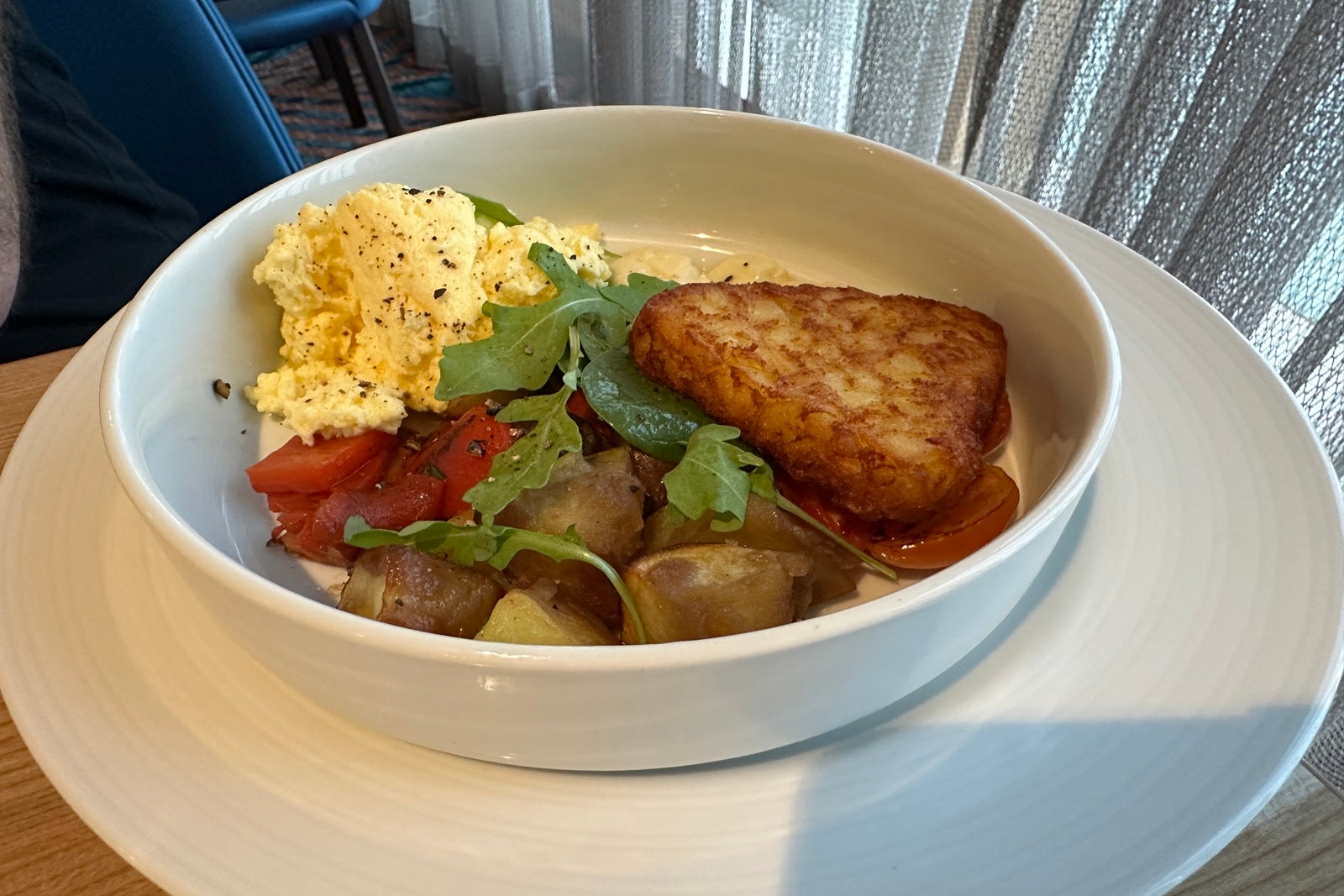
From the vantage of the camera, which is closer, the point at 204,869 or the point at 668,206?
the point at 204,869

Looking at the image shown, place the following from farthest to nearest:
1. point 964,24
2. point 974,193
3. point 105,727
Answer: point 964,24 → point 974,193 → point 105,727

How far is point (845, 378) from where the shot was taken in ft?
3.56

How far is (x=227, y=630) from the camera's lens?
2.43 ft

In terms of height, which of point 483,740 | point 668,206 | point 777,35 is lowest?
point 777,35

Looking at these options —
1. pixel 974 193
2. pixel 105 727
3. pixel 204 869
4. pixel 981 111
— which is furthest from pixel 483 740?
pixel 981 111

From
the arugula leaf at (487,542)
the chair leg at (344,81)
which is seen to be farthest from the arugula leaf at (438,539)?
the chair leg at (344,81)

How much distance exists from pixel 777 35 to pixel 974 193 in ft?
6.07

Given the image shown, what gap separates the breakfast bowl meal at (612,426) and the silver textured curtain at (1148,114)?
2.34ft

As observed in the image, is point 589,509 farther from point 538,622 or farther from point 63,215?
point 63,215

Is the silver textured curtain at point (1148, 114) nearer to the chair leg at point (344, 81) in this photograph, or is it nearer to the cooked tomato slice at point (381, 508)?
the cooked tomato slice at point (381, 508)

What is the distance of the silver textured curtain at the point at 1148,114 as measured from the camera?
1495mm

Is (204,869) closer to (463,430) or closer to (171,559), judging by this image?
(171,559)

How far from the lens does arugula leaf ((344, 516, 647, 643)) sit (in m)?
0.85

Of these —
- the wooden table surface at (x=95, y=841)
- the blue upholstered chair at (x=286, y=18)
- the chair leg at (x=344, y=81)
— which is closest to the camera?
the wooden table surface at (x=95, y=841)
